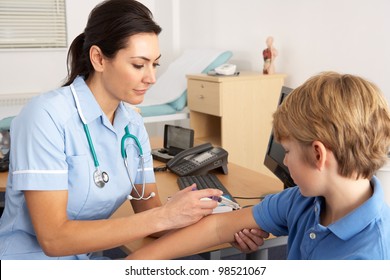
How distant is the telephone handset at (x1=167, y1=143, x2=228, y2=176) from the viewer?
2.04 metres

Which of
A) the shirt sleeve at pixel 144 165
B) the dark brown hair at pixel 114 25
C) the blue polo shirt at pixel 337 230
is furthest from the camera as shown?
the shirt sleeve at pixel 144 165

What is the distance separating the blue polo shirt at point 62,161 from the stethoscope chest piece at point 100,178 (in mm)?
12

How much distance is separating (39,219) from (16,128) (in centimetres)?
25

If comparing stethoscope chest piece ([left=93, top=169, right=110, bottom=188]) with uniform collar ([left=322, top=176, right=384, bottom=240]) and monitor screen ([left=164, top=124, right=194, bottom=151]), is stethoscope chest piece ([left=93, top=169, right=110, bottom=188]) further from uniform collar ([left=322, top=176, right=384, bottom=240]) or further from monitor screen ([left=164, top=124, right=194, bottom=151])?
monitor screen ([left=164, top=124, right=194, bottom=151])

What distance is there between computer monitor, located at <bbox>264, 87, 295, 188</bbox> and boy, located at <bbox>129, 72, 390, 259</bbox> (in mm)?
545

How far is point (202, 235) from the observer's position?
1366mm

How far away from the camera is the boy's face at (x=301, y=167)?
1.07 m

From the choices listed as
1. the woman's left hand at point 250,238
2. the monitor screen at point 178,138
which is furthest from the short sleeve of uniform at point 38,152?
the monitor screen at point 178,138

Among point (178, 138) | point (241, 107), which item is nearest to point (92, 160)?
point (178, 138)

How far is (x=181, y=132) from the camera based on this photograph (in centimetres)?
234

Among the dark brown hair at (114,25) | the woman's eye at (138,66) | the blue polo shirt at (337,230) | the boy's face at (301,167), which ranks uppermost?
the dark brown hair at (114,25)

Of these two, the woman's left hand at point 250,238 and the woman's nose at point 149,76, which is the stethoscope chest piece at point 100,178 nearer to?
the woman's nose at point 149,76

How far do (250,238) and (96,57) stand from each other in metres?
0.67
